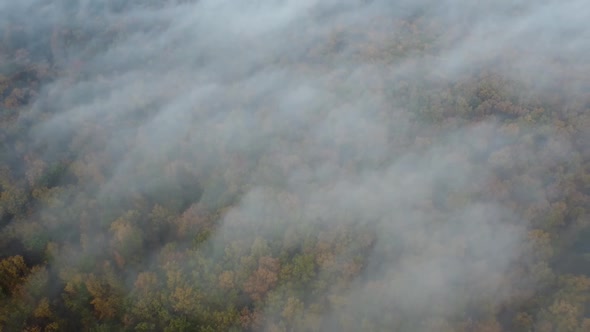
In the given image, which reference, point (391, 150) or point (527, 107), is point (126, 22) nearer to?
point (391, 150)

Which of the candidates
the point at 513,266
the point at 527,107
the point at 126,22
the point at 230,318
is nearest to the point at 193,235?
the point at 230,318

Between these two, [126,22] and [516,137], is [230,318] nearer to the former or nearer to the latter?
[516,137]

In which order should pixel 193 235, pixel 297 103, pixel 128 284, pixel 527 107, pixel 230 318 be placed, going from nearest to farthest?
pixel 230 318 → pixel 128 284 → pixel 193 235 → pixel 527 107 → pixel 297 103

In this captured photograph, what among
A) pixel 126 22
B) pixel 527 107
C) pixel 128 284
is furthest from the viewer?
pixel 126 22

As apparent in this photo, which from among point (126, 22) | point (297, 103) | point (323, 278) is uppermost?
point (126, 22)

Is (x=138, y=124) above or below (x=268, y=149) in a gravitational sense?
above

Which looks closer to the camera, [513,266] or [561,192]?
[513,266]

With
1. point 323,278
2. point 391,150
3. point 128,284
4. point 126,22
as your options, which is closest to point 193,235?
point 128,284
